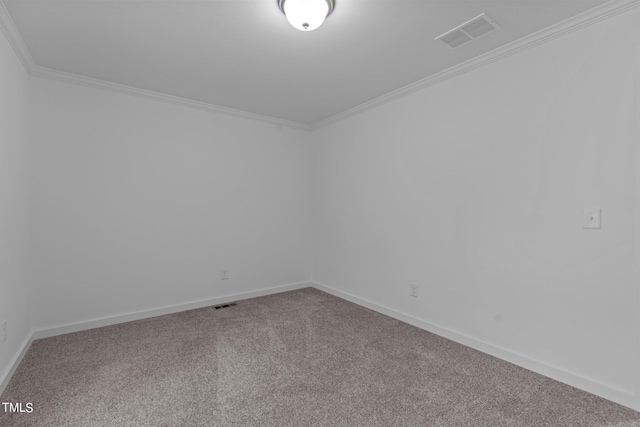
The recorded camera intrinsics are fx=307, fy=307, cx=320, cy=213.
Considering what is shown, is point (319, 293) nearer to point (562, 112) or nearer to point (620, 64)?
point (562, 112)

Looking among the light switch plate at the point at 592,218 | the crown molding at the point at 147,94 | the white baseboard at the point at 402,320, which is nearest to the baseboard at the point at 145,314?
the white baseboard at the point at 402,320

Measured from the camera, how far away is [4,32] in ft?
6.67

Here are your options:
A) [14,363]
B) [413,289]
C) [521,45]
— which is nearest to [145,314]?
[14,363]

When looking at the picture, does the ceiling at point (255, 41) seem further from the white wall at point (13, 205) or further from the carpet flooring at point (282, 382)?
the carpet flooring at point (282, 382)

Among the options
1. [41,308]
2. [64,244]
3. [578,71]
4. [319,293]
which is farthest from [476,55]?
A: [41,308]

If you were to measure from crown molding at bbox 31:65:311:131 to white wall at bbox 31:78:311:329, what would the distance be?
0.06 meters

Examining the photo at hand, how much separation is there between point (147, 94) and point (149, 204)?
3.82 ft

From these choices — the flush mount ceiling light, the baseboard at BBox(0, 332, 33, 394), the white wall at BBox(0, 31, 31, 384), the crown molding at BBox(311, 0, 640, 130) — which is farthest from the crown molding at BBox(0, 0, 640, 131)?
the baseboard at BBox(0, 332, 33, 394)

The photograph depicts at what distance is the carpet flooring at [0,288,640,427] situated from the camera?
1.73m

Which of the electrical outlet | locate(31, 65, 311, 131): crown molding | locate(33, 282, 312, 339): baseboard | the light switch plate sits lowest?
locate(33, 282, 312, 339): baseboard

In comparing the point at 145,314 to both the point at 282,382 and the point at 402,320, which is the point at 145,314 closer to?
the point at 282,382

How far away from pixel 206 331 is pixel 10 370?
1.34m

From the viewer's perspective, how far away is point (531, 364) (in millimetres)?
2248

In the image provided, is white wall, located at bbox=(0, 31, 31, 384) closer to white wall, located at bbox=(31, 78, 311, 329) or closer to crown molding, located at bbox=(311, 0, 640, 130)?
white wall, located at bbox=(31, 78, 311, 329)
